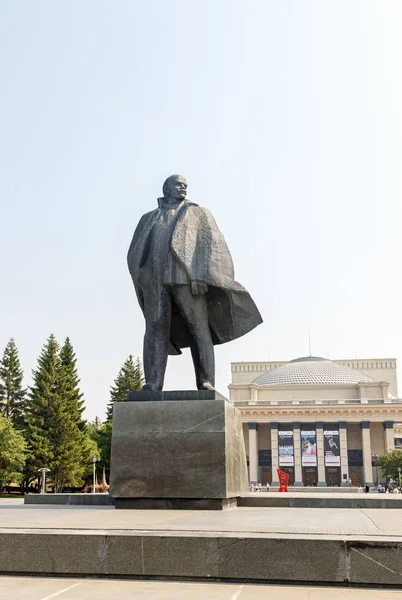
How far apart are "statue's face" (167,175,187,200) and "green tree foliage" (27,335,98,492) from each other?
118ft

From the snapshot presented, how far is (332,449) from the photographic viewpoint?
71.8 m

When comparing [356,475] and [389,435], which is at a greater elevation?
[389,435]

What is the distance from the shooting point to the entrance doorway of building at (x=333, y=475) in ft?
231

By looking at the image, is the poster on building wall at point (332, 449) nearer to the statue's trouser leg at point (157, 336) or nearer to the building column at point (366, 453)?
the building column at point (366, 453)

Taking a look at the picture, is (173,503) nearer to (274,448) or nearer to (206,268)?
(206,268)

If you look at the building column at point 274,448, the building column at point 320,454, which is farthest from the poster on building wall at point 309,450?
the building column at point 274,448

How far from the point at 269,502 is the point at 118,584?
365cm

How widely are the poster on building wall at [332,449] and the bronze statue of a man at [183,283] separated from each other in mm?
67796

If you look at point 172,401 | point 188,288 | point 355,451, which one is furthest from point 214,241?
point 355,451

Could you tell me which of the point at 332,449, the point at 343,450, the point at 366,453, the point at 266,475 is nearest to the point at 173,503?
the point at 332,449

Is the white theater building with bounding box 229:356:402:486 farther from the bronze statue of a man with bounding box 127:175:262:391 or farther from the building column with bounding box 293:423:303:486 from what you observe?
the bronze statue of a man with bounding box 127:175:262:391

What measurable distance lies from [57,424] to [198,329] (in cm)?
3707

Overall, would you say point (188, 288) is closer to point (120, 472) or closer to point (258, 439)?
point (120, 472)

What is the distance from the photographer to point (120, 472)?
6043 millimetres
